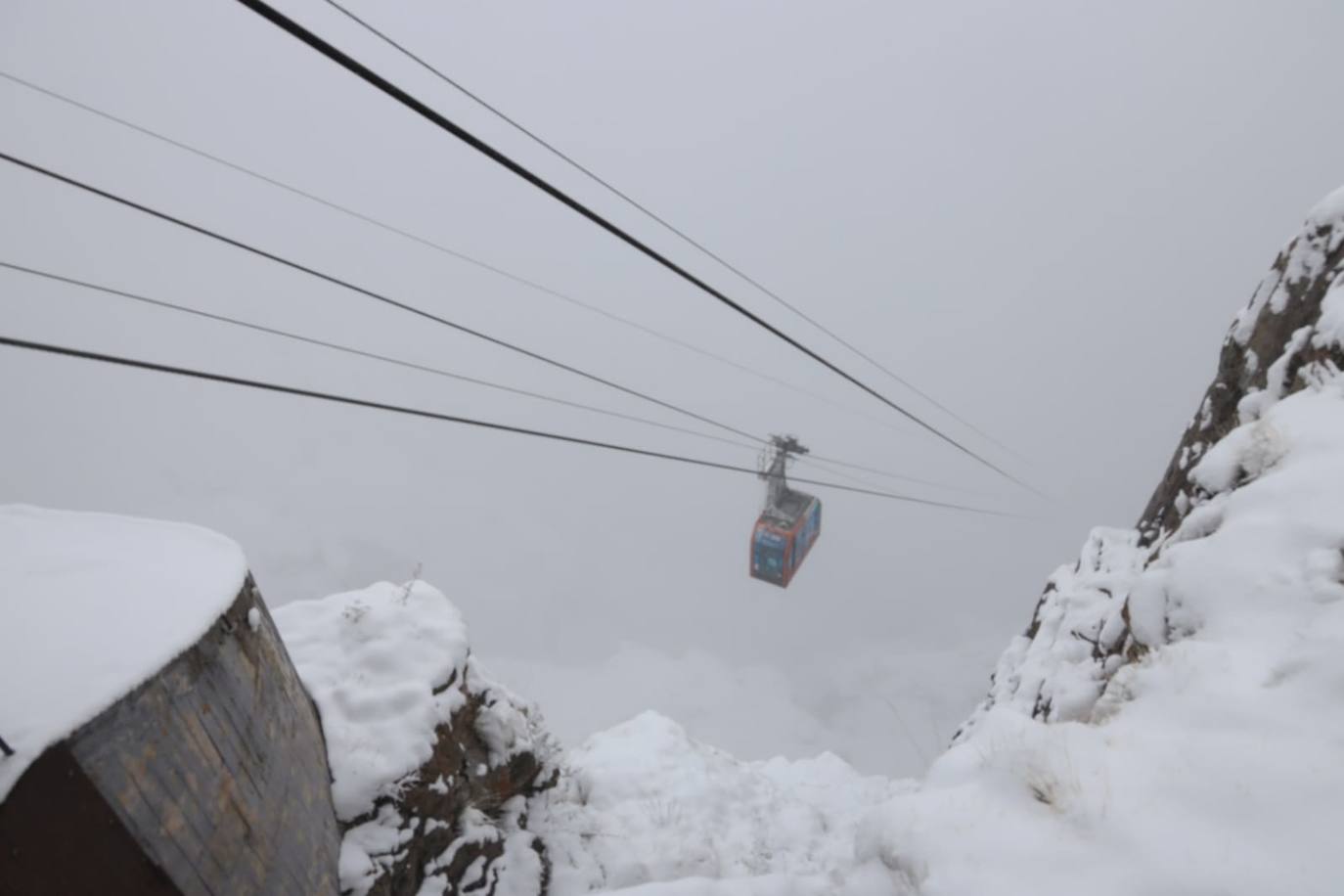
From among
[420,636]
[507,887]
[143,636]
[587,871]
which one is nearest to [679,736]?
[587,871]

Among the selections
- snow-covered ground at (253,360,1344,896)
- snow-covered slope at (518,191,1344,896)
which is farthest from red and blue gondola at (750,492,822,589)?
snow-covered slope at (518,191,1344,896)

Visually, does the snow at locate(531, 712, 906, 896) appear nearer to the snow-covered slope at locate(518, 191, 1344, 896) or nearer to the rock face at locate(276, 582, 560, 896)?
the rock face at locate(276, 582, 560, 896)

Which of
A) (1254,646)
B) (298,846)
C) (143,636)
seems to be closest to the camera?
(1254,646)

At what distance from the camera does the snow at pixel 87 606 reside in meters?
2.87

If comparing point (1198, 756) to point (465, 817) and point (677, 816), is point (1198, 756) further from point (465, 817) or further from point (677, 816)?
point (677, 816)

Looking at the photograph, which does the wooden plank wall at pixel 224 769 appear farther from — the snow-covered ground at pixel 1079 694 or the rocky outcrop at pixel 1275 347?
the rocky outcrop at pixel 1275 347

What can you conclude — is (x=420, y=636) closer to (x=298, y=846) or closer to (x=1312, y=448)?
(x=298, y=846)

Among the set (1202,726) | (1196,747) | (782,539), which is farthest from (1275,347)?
(782,539)

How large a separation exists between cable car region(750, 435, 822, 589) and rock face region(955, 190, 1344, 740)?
10.6 meters

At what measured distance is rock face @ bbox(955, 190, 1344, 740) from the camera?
166 inches

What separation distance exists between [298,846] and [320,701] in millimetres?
1760

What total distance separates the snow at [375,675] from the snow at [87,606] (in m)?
1.94

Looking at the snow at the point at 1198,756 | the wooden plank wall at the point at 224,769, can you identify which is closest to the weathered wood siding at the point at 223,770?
the wooden plank wall at the point at 224,769

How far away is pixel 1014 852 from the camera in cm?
252
